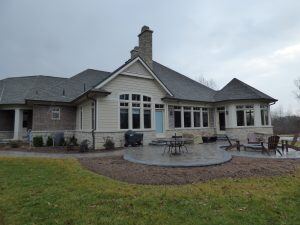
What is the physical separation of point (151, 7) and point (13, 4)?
32.7 feet

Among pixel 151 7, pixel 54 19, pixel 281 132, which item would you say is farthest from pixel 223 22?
pixel 281 132

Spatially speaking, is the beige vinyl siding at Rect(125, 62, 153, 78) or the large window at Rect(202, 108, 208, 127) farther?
the large window at Rect(202, 108, 208, 127)

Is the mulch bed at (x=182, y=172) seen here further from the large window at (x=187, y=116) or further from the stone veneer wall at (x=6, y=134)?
the stone veneer wall at (x=6, y=134)

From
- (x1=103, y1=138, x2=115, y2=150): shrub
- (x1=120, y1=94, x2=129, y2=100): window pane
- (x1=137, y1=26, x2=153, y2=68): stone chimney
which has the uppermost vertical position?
(x1=137, y1=26, x2=153, y2=68): stone chimney

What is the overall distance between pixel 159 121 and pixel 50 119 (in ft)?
27.7

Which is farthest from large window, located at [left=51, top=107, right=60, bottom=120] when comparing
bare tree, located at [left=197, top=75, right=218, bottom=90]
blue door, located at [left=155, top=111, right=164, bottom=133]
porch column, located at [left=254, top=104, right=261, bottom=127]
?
bare tree, located at [left=197, top=75, right=218, bottom=90]

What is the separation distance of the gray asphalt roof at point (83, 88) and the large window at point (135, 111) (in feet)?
8.58

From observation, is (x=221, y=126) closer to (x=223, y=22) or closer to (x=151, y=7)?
(x=223, y=22)

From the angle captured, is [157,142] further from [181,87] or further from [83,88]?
[83,88]

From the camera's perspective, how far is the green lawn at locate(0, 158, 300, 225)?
3998mm

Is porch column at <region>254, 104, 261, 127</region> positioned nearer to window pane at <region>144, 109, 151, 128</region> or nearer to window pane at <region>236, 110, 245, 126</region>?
window pane at <region>236, 110, 245, 126</region>

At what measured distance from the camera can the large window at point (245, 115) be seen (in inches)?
800

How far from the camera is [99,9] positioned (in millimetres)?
18406

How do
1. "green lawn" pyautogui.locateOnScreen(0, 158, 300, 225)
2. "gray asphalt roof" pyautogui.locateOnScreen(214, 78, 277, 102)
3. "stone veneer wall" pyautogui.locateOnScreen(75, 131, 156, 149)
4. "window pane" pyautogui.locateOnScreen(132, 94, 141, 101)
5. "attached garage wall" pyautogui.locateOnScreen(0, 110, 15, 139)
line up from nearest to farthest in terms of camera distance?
"green lawn" pyautogui.locateOnScreen(0, 158, 300, 225)
"stone veneer wall" pyautogui.locateOnScreen(75, 131, 156, 149)
"window pane" pyautogui.locateOnScreen(132, 94, 141, 101)
"attached garage wall" pyautogui.locateOnScreen(0, 110, 15, 139)
"gray asphalt roof" pyautogui.locateOnScreen(214, 78, 277, 102)
